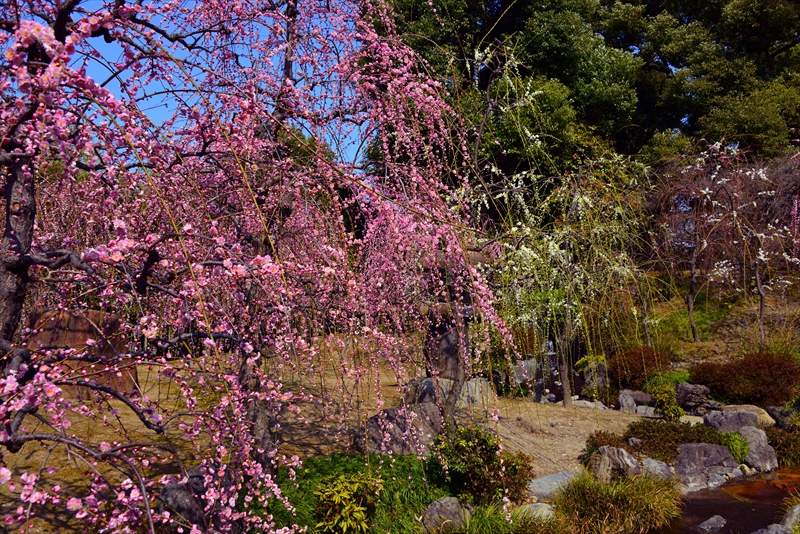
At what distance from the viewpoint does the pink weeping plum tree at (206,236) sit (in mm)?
2609

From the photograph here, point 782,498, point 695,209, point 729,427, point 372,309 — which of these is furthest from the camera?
point 695,209

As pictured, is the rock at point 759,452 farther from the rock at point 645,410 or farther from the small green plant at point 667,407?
the rock at point 645,410

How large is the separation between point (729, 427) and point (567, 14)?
36.4ft

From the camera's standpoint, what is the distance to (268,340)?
4.38 metres

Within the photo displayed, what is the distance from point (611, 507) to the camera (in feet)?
21.5

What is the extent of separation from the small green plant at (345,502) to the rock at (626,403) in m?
7.55

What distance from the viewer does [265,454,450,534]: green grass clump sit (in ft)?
16.9

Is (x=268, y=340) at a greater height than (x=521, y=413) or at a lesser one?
greater

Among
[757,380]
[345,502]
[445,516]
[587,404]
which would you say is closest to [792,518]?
[445,516]

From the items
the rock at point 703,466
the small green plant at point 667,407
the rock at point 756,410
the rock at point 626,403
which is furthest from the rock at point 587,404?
the rock at point 703,466

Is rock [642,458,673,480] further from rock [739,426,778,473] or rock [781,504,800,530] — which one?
rock [739,426,778,473]

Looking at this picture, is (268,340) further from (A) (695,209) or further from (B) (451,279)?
(A) (695,209)

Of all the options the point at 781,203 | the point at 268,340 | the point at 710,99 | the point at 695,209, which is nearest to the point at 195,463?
the point at 268,340

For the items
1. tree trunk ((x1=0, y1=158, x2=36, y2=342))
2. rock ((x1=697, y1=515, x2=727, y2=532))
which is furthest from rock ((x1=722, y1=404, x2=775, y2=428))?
tree trunk ((x1=0, y1=158, x2=36, y2=342))
